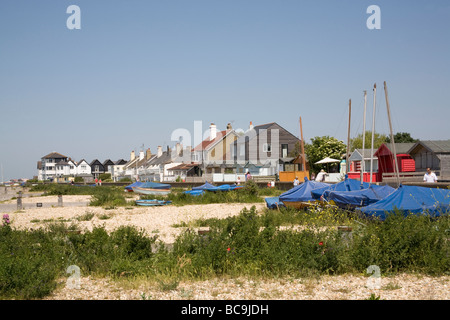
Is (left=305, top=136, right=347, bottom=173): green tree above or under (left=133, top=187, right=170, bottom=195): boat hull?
above

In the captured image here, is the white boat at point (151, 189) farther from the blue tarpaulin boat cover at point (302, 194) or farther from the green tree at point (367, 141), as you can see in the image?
the green tree at point (367, 141)

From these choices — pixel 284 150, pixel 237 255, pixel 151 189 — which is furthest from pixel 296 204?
pixel 284 150

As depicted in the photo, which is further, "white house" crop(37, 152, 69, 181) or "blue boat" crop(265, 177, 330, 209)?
"white house" crop(37, 152, 69, 181)

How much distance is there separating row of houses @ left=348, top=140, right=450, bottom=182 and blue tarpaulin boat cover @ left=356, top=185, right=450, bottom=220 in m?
23.0

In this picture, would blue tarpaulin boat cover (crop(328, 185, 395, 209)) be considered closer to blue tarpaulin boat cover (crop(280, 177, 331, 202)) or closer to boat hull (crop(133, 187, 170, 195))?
blue tarpaulin boat cover (crop(280, 177, 331, 202))

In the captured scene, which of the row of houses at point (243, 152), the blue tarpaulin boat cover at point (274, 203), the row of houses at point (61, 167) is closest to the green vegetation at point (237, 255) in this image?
the blue tarpaulin boat cover at point (274, 203)

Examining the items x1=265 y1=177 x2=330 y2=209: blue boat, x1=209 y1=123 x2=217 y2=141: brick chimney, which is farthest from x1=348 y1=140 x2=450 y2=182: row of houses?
x1=209 y1=123 x2=217 y2=141: brick chimney

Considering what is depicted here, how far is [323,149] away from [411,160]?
19617 mm

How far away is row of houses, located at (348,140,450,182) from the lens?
40969 millimetres

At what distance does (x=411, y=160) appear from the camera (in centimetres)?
4566

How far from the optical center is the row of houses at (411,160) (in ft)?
134

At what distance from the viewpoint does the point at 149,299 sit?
7676 mm

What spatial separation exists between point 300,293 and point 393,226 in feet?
11.9
